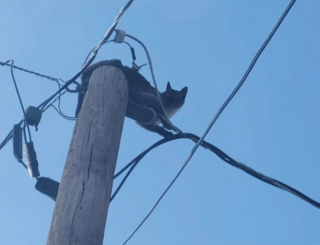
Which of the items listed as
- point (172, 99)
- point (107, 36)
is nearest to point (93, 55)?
point (107, 36)

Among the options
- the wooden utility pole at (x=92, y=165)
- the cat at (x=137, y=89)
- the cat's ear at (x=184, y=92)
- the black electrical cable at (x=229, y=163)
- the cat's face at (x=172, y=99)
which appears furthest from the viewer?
the cat's ear at (x=184, y=92)

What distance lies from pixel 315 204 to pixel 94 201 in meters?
1.58

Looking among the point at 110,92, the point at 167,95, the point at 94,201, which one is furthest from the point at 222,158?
the point at 167,95

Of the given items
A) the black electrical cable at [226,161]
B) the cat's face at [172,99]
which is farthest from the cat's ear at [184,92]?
the black electrical cable at [226,161]

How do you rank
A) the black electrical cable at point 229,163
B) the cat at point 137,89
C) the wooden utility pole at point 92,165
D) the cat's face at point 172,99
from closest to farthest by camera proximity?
1. the wooden utility pole at point 92,165
2. the black electrical cable at point 229,163
3. the cat at point 137,89
4. the cat's face at point 172,99

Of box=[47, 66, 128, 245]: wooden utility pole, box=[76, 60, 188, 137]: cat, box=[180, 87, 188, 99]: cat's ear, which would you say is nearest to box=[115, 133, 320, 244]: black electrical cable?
box=[76, 60, 188, 137]: cat

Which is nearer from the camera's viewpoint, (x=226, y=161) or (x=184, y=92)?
(x=226, y=161)

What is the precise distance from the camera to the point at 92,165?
3.66m

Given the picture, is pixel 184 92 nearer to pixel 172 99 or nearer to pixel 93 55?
pixel 172 99

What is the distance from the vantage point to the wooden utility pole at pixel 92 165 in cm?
338

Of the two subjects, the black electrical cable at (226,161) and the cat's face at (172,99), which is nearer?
the black electrical cable at (226,161)

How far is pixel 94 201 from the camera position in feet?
11.5

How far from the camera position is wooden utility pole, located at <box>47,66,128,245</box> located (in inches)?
133

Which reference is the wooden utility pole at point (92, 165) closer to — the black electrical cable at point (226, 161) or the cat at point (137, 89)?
the cat at point (137, 89)
